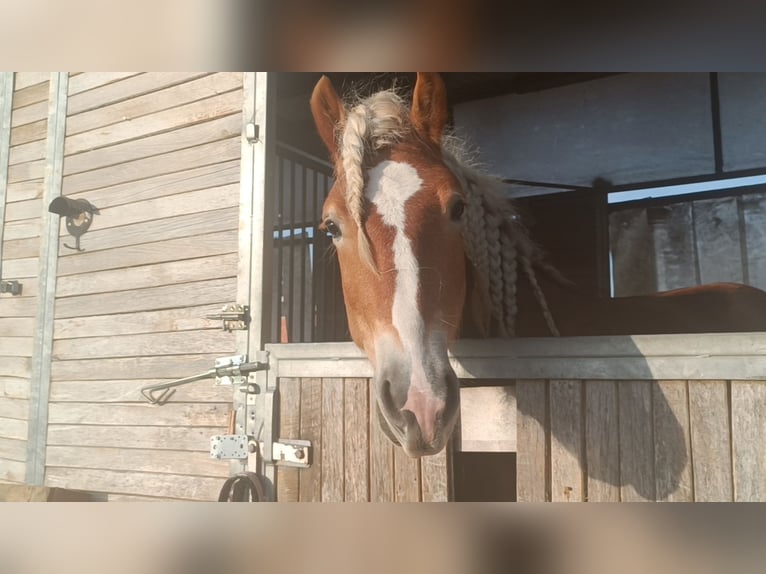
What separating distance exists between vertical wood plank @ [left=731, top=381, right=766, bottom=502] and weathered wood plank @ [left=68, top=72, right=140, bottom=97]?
1925mm

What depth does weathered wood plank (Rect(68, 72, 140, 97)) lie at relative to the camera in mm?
1612

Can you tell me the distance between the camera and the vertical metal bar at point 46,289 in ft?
5.11

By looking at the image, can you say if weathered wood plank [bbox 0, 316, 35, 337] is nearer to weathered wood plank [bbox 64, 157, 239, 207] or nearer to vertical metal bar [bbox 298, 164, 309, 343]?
weathered wood plank [bbox 64, 157, 239, 207]

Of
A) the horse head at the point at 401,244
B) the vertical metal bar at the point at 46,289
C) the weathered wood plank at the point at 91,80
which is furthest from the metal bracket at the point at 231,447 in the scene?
the weathered wood plank at the point at 91,80

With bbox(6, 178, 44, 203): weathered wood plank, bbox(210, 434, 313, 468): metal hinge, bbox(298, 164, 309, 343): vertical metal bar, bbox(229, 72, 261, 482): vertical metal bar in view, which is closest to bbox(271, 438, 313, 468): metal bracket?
bbox(210, 434, 313, 468): metal hinge

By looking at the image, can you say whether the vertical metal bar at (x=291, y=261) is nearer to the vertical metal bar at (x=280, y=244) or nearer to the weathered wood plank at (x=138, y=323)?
the vertical metal bar at (x=280, y=244)

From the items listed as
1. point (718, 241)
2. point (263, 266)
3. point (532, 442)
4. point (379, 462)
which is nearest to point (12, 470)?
point (263, 266)

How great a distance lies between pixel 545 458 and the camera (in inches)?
47.8

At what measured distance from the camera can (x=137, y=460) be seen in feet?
4.90

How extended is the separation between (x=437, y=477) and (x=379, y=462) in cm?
16

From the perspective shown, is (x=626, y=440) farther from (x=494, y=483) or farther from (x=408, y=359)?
(x=408, y=359)

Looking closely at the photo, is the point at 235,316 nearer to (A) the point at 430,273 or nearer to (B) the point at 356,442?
(B) the point at 356,442

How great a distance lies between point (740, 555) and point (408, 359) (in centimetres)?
107

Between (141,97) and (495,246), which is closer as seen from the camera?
(495,246)
